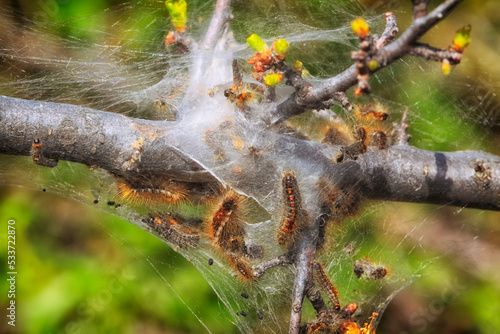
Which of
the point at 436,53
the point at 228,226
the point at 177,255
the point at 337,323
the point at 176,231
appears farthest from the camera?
the point at 177,255

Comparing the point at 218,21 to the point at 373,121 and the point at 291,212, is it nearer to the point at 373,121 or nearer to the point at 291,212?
the point at 373,121

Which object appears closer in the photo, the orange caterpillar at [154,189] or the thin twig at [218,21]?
the orange caterpillar at [154,189]

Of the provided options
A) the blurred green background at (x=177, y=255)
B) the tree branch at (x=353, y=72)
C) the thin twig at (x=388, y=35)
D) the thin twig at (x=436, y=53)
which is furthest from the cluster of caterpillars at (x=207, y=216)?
the thin twig at (x=436, y=53)

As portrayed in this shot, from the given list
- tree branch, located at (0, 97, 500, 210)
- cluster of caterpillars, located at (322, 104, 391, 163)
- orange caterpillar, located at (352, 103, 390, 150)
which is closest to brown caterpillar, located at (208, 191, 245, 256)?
tree branch, located at (0, 97, 500, 210)

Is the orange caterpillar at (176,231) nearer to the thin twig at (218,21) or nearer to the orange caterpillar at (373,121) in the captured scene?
the thin twig at (218,21)

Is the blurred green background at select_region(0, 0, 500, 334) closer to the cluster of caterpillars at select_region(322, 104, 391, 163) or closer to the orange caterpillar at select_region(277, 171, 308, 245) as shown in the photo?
the cluster of caterpillars at select_region(322, 104, 391, 163)

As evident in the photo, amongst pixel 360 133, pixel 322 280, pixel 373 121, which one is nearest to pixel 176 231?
pixel 322 280

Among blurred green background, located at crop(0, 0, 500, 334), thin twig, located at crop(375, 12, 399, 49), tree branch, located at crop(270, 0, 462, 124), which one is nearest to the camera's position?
tree branch, located at crop(270, 0, 462, 124)
